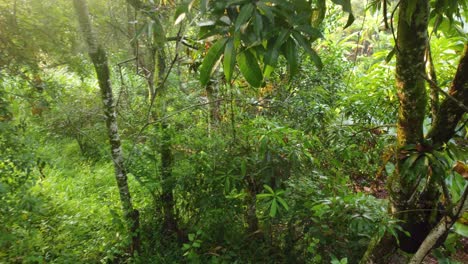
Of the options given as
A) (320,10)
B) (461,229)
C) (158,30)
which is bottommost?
(461,229)

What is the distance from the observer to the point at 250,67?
1.23m

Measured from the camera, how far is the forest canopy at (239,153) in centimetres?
184

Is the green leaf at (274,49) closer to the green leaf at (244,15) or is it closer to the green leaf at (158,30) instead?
the green leaf at (244,15)

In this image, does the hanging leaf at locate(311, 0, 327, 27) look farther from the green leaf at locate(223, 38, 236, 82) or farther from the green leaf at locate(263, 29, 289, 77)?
the green leaf at locate(223, 38, 236, 82)

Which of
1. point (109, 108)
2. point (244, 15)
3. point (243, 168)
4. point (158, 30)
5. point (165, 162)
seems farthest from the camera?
point (165, 162)

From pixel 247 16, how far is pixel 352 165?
2474 mm

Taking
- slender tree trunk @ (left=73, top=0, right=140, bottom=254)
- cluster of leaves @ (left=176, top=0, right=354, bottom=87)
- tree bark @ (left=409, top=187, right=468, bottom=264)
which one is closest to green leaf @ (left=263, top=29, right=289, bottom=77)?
cluster of leaves @ (left=176, top=0, right=354, bottom=87)

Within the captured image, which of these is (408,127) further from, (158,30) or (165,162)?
(165,162)

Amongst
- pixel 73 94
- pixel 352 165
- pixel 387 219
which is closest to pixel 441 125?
pixel 387 219

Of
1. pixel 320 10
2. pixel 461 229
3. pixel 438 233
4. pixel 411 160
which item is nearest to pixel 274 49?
pixel 320 10

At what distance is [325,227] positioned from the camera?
2.17m

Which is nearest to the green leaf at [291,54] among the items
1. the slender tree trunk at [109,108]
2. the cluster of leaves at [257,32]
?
the cluster of leaves at [257,32]

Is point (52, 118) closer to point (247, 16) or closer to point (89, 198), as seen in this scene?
point (89, 198)

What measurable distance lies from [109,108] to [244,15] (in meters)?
1.87
